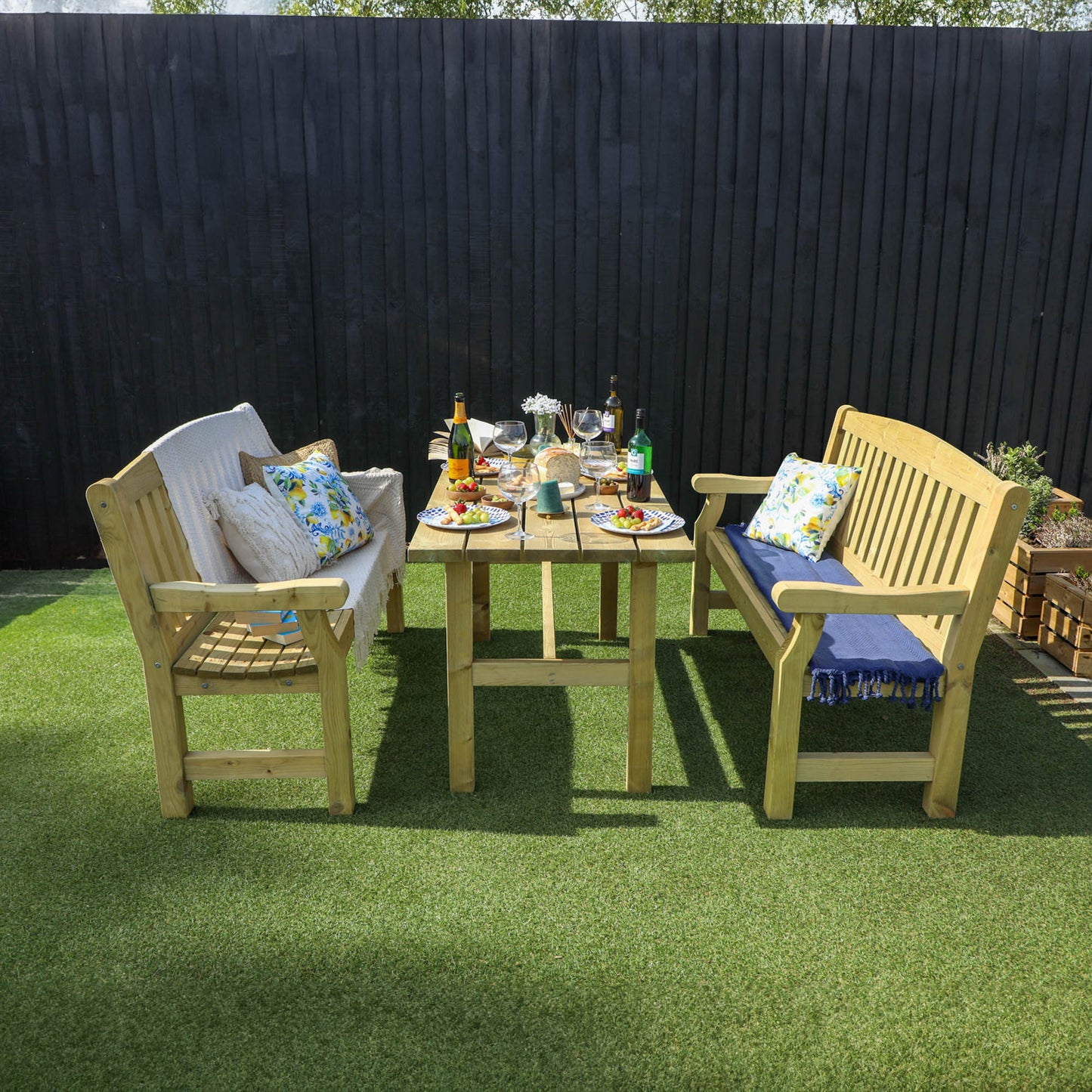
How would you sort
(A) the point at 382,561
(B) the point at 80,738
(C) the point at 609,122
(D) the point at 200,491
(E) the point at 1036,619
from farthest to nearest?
(C) the point at 609,122 < (E) the point at 1036,619 < (A) the point at 382,561 < (B) the point at 80,738 < (D) the point at 200,491

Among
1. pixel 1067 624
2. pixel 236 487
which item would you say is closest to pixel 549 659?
pixel 236 487

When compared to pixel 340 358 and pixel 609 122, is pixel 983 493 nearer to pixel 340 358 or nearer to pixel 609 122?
pixel 609 122

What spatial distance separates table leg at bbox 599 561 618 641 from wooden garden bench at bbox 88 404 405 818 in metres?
1.37

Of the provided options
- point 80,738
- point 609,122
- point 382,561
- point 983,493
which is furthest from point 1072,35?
point 80,738

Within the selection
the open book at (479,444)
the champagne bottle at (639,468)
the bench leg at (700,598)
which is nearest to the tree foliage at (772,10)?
the open book at (479,444)

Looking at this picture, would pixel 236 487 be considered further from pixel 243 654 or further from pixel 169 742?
pixel 169 742

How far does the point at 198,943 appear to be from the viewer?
2352mm

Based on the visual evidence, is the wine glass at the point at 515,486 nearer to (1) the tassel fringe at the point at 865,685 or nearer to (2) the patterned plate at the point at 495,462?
(2) the patterned plate at the point at 495,462

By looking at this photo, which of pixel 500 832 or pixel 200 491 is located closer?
pixel 500 832

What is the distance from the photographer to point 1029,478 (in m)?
4.63

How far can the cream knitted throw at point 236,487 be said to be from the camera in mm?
2980

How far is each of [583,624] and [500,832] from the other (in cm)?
172

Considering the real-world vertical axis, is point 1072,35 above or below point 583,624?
above

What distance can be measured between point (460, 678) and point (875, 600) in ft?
4.00
